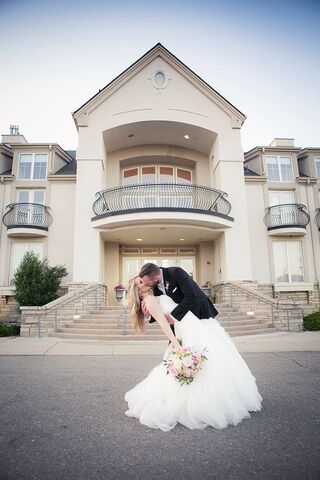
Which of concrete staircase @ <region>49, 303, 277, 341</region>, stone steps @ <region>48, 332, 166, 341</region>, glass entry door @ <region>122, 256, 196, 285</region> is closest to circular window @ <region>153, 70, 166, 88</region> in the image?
glass entry door @ <region>122, 256, 196, 285</region>

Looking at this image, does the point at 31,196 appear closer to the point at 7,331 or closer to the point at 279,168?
the point at 7,331

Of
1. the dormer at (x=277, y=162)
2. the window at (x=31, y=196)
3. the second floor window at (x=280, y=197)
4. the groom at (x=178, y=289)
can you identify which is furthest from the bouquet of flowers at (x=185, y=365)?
the dormer at (x=277, y=162)

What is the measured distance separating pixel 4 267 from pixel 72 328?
796 cm

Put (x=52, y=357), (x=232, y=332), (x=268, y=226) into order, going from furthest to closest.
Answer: (x=268, y=226) < (x=232, y=332) < (x=52, y=357)

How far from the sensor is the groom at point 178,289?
301cm

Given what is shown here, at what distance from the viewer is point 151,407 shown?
9.57 ft

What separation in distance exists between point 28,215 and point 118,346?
11.2 meters

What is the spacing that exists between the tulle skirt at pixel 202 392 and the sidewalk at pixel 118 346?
4.14 meters

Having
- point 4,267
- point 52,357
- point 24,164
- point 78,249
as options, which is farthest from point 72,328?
point 24,164

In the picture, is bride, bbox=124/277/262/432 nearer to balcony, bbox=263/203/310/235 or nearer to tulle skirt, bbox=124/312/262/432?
tulle skirt, bbox=124/312/262/432

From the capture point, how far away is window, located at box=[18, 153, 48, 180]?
17.5m

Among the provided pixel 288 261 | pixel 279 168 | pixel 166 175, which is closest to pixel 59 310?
pixel 166 175

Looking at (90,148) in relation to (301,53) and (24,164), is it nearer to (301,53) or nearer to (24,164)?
(24,164)

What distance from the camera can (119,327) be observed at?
10.3 metres
